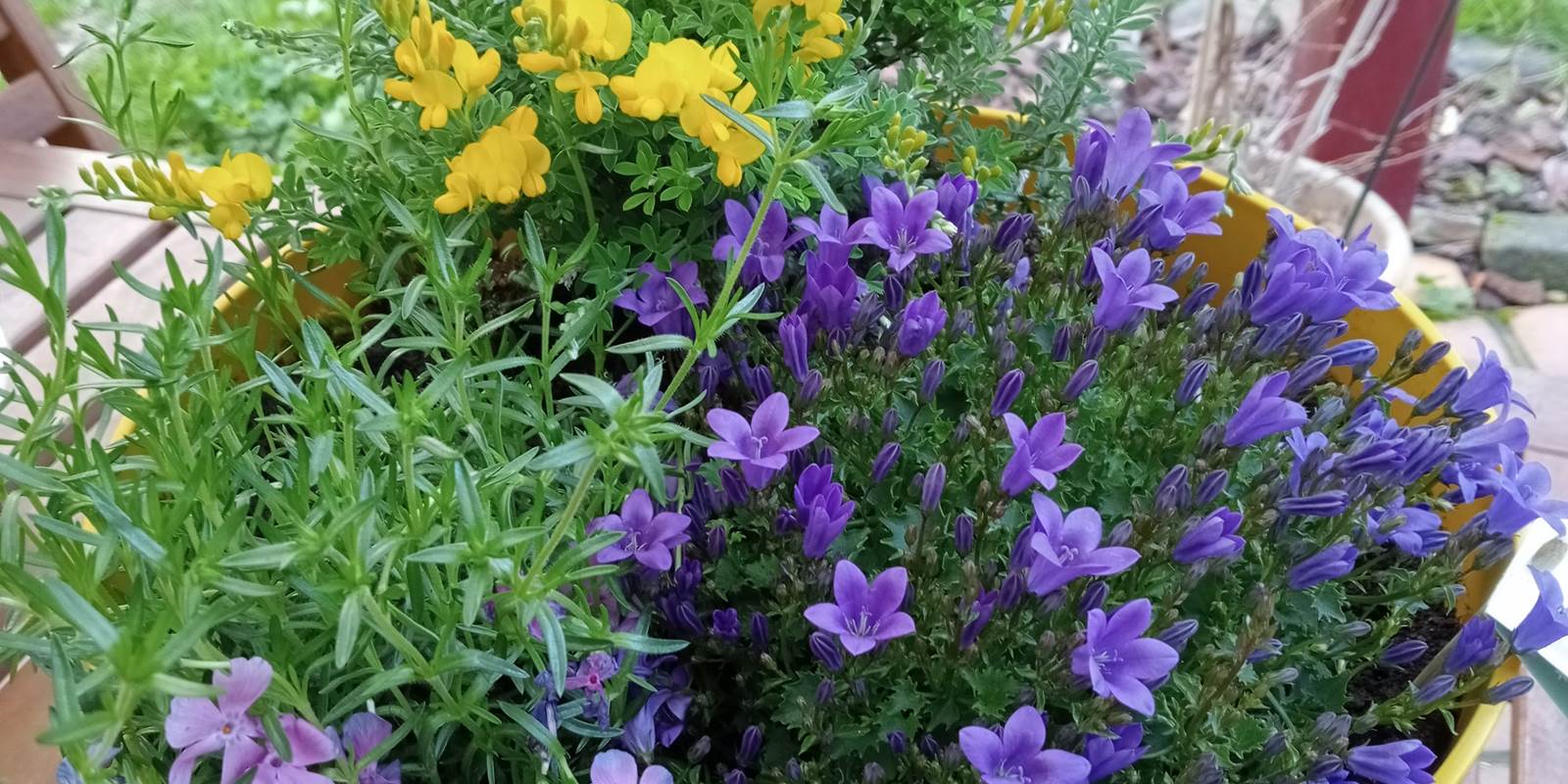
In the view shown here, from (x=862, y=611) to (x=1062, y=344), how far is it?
251 millimetres

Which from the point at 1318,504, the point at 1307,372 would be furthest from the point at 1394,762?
the point at 1307,372

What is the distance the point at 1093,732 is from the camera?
614 millimetres

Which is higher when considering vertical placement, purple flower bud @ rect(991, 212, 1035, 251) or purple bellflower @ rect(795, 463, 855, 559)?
purple flower bud @ rect(991, 212, 1035, 251)

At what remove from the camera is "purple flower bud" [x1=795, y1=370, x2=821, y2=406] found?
706 mm

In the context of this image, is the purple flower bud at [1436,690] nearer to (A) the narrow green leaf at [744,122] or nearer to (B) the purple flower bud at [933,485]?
(B) the purple flower bud at [933,485]

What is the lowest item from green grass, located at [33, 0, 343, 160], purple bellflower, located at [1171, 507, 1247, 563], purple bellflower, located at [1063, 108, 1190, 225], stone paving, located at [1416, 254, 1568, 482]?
stone paving, located at [1416, 254, 1568, 482]

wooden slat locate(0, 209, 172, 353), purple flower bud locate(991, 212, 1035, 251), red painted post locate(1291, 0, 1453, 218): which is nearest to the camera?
purple flower bud locate(991, 212, 1035, 251)

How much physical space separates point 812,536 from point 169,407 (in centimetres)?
36

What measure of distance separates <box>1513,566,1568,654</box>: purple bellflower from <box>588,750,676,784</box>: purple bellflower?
52 centimetres

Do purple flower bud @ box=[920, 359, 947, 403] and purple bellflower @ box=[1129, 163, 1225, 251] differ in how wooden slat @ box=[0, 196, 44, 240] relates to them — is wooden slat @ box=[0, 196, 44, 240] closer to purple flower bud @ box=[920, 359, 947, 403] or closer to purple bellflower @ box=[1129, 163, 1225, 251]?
purple flower bud @ box=[920, 359, 947, 403]

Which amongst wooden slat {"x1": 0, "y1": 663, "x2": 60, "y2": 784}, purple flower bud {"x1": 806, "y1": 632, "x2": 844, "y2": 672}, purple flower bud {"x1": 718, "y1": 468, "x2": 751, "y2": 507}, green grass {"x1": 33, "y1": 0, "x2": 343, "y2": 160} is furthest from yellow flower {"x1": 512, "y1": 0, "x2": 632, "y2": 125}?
green grass {"x1": 33, "y1": 0, "x2": 343, "y2": 160}

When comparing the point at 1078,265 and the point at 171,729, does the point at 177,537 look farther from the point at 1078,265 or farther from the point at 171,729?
the point at 1078,265

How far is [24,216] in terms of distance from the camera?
55.9 inches

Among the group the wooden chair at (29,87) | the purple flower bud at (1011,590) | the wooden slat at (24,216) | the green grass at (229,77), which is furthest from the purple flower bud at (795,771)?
the green grass at (229,77)
